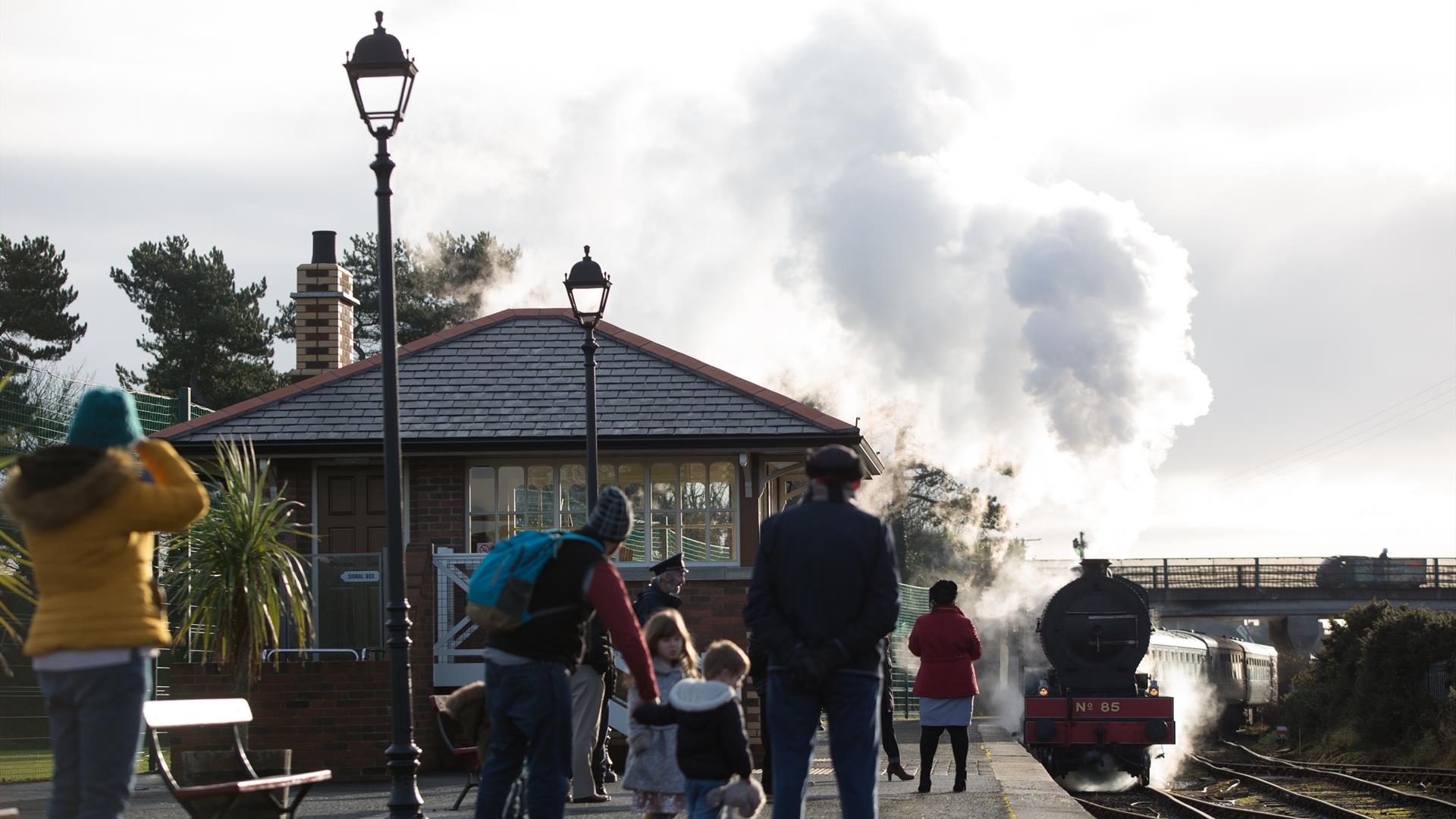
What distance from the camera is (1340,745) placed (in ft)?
100

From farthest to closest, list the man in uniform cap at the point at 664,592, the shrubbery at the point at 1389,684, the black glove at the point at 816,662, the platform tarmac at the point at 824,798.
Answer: the shrubbery at the point at 1389,684 → the platform tarmac at the point at 824,798 → the man in uniform cap at the point at 664,592 → the black glove at the point at 816,662

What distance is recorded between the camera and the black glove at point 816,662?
244 inches

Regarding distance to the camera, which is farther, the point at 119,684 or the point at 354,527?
the point at 354,527

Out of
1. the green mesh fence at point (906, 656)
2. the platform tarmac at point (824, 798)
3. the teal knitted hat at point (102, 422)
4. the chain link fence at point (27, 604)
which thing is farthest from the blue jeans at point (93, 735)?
the green mesh fence at point (906, 656)

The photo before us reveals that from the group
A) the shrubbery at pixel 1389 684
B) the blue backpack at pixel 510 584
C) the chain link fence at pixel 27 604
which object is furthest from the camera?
the shrubbery at pixel 1389 684

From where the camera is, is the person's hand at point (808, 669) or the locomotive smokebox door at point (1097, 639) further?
the locomotive smokebox door at point (1097, 639)

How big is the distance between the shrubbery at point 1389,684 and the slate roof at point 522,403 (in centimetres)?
1347

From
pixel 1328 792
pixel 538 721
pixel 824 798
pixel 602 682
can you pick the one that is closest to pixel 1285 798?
pixel 1328 792

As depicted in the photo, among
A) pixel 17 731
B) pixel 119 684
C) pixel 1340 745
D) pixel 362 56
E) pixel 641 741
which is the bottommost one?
pixel 1340 745

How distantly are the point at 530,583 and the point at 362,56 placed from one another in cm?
422

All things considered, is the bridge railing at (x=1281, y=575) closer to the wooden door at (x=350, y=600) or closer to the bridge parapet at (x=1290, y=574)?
the bridge parapet at (x=1290, y=574)

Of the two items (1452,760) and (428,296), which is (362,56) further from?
(428,296)

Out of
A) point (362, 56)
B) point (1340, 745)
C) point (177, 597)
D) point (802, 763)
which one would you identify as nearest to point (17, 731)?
point (177, 597)

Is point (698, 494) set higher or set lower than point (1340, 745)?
higher
